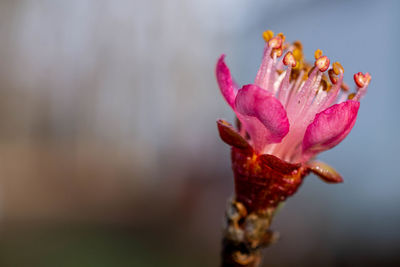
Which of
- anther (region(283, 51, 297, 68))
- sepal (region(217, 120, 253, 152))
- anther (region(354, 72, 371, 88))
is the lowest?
sepal (region(217, 120, 253, 152))

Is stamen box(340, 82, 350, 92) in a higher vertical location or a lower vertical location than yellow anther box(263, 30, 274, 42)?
lower

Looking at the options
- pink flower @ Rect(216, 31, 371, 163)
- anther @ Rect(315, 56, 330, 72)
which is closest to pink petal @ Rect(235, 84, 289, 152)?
pink flower @ Rect(216, 31, 371, 163)

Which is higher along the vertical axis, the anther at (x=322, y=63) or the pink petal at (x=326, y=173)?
the anther at (x=322, y=63)

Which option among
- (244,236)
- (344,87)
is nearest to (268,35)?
(344,87)

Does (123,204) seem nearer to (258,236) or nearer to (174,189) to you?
(174,189)

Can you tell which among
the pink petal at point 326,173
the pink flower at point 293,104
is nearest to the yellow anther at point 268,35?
the pink flower at point 293,104

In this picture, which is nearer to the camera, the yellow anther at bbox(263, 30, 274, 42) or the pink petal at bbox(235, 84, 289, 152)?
the pink petal at bbox(235, 84, 289, 152)

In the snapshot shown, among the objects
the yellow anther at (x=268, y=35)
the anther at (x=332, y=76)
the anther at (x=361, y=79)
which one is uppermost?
the yellow anther at (x=268, y=35)

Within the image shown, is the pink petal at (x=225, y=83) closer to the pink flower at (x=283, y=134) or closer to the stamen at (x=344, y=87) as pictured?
the pink flower at (x=283, y=134)

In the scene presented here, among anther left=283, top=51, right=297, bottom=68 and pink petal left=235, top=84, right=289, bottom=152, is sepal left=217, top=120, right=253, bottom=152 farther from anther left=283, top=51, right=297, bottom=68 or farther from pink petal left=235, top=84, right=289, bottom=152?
anther left=283, top=51, right=297, bottom=68
